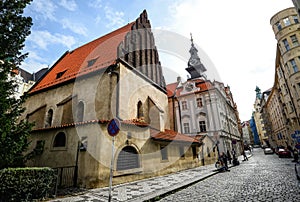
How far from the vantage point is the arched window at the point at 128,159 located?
983 centimetres

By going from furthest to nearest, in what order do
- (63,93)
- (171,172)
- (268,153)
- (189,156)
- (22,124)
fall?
(268,153) → (189,156) → (63,93) → (171,172) → (22,124)

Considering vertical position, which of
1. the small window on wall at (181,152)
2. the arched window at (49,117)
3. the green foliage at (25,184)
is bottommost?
the green foliage at (25,184)

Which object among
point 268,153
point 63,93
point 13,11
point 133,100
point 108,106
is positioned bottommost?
point 268,153

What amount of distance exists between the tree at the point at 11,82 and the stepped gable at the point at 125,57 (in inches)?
229

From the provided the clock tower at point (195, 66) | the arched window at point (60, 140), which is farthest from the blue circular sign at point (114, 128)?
the clock tower at point (195, 66)

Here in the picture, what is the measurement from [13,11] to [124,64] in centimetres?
741

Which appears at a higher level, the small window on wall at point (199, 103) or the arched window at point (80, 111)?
the small window on wall at point (199, 103)

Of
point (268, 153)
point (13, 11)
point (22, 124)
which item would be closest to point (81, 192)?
point (22, 124)

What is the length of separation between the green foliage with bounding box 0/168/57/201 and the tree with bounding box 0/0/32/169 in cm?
145

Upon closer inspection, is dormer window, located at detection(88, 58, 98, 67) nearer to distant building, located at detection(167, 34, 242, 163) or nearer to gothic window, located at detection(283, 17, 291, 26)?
distant building, located at detection(167, 34, 242, 163)

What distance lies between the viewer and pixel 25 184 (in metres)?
5.92

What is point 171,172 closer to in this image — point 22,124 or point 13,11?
point 22,124

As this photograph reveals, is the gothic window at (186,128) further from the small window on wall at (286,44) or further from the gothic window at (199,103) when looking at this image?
the small window on wall at (286,44)

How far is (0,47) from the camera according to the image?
24.1 ft
